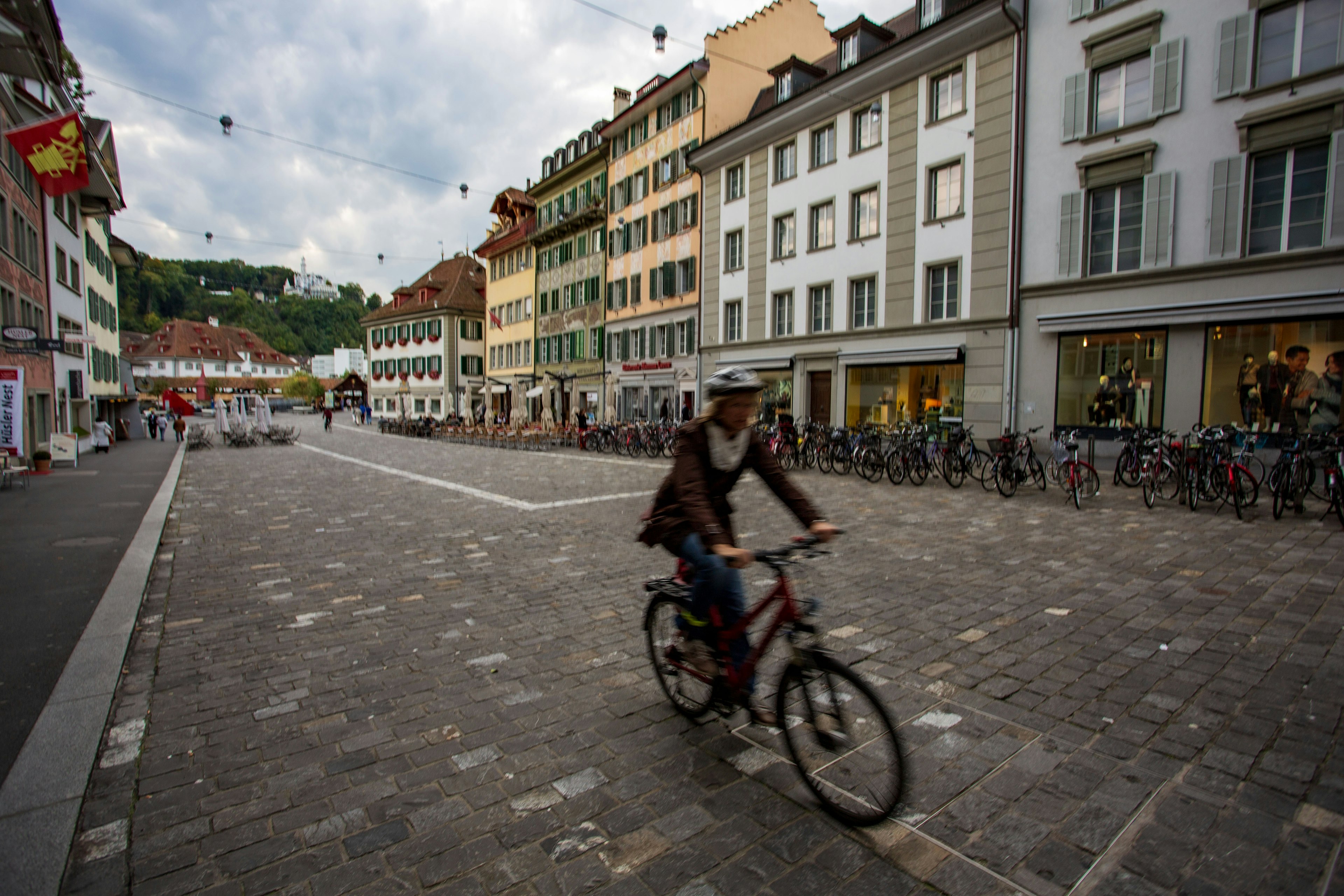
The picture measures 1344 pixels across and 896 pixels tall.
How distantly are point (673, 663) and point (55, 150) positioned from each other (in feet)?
61.6

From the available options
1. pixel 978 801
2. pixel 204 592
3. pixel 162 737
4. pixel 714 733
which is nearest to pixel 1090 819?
pixel 978 801

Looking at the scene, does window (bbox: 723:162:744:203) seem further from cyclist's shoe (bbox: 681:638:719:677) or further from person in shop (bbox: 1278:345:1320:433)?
cyclist's shoe (bbox: 681:638:719:677)

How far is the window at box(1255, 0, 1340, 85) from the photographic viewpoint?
43.0ft

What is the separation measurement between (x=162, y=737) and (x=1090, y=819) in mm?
4009

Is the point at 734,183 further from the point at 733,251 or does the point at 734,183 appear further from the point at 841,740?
the point at 841,740

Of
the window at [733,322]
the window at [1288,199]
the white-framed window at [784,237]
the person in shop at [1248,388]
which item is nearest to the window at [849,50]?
the white-framed window at [784,237]

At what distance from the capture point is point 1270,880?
7.55 ft

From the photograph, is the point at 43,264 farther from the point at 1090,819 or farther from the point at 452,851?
the point at 1090,819

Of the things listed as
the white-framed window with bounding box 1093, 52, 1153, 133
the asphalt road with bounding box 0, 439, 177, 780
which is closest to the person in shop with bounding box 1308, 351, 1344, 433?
the white-framed window with bounding box 1093, 52, 1153, 133

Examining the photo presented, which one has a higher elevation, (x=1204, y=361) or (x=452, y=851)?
(x=1204, y=361)

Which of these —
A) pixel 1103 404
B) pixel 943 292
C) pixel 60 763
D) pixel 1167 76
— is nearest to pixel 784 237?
pixel 943 292

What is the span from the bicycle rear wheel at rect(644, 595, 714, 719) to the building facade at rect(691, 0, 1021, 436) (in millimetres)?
17029

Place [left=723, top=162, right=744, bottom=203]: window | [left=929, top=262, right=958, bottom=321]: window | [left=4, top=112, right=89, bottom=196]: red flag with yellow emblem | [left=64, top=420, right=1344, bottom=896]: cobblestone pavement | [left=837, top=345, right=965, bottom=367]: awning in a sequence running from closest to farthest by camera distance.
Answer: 1. [left=64, top=420, right=1344, bottom=896]: cobblestone pavement
2. [left=4, top=112, right=89, bottom=196]: red flag with yellow emblem
3. [left=837, top=345, right=965, bottom=367]: awning
4. [left=929, top=262, right=958, bottom=321]: window
5. [left=723, top=162, right=744, bottom=203]: window

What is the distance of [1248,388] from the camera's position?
46.8 feet
